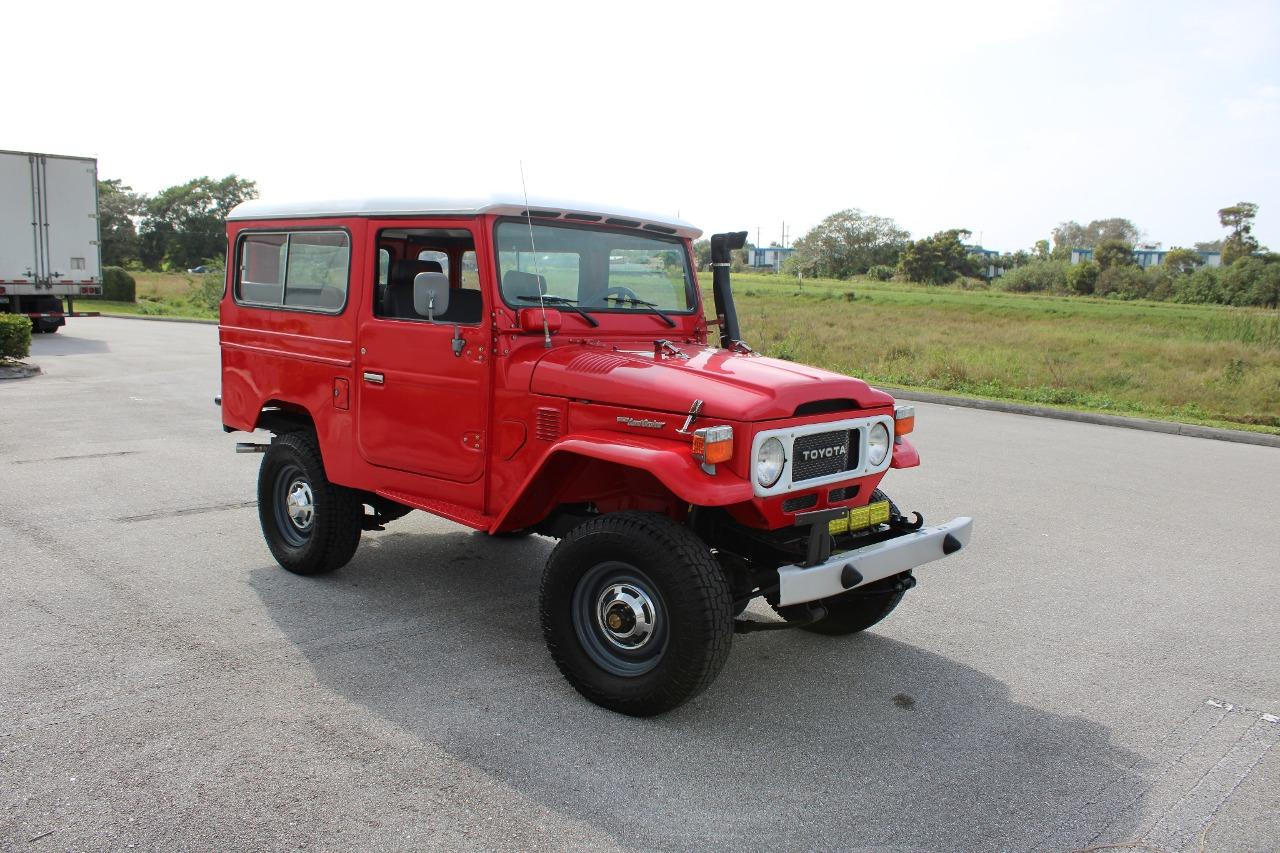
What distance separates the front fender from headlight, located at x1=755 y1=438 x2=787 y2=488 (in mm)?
114

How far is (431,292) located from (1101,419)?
39.1ft

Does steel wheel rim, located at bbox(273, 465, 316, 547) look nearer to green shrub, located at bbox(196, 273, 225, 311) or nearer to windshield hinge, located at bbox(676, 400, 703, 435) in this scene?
→ windshield hinge, located at bbox(676, 400, 703, 435)

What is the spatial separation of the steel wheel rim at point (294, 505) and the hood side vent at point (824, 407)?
9.88 ft

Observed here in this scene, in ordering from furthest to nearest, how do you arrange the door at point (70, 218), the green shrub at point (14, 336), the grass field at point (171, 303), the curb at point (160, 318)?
the grass field at point (171, 303) < the curb at point (160, 318) < the door at point (70, 218) < the green shrub at point (14, 336)

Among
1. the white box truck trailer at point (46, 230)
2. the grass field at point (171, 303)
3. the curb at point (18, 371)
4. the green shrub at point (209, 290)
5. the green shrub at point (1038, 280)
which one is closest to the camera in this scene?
the curb at point (18, 371)

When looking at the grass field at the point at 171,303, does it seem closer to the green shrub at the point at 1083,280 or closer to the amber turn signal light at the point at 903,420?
the amber turn signal light at the point at 903,420

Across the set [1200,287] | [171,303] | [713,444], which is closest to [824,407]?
[713,444]

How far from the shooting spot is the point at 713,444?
13.0 feet

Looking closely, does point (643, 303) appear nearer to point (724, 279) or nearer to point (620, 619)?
point (724, 279)

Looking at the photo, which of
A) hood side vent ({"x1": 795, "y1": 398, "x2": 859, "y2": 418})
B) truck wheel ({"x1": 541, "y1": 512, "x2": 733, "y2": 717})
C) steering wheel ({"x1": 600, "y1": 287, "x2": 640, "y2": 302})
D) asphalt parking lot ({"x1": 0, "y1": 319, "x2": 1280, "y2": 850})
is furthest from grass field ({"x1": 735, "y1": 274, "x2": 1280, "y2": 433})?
truck wheel ({"x1": 541, "y1": 512, "x2": 733, "y2": 717})

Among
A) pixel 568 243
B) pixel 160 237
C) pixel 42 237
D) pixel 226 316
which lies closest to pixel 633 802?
pixel 568 243

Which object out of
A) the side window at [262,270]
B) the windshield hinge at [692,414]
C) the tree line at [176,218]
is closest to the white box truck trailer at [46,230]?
the side window at [262,270]

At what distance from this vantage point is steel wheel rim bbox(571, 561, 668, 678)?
13.6ft

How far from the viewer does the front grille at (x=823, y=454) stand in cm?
435
